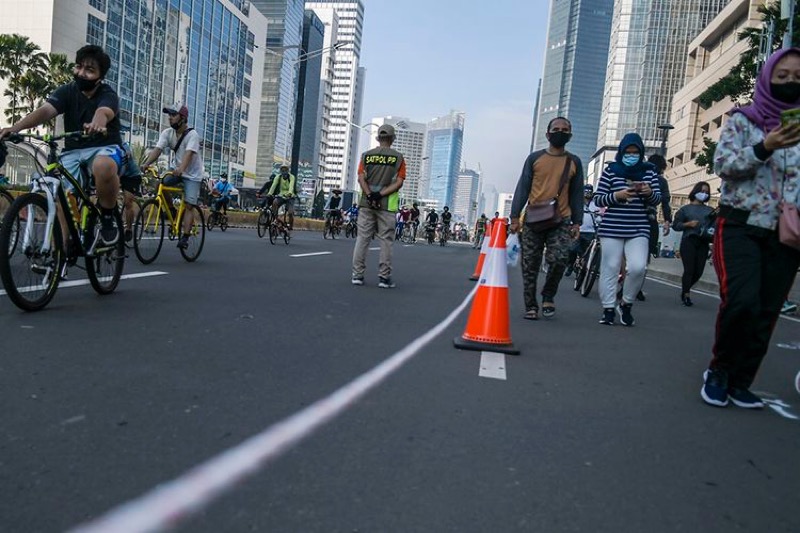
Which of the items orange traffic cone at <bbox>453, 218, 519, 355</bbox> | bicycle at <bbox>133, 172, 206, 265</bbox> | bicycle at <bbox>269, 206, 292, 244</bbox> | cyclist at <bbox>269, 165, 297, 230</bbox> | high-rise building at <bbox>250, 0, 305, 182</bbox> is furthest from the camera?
high-rise building at <bbox>250, 0, 305, 182</bbox>

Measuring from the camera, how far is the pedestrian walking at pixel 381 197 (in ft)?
27.0

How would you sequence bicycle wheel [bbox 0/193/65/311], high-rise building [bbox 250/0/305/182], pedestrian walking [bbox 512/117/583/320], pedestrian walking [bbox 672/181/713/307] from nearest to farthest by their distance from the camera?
1. bicycle wheel [bbox 0/193/65/311]
2. pedestrian walking [bbox 512/117/583/320]
3. pedestrian walking [bbox 672/181/713/307]
4. high-rise building [bbox 250/0/305/182]

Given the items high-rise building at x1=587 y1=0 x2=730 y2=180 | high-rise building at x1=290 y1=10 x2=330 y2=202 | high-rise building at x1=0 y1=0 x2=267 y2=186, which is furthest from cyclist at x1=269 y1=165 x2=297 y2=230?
high-rise building at x1=290 y1=10 x2=330 y2=202

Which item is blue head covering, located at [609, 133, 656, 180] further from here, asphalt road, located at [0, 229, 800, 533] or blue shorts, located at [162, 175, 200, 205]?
blue shorts, located at [162, 175, 200, 205]

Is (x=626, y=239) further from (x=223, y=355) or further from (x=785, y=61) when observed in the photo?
(x=223, y=355)

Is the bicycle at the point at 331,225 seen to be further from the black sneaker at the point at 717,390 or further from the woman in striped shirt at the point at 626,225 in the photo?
the black sneaker at the point at 717,390

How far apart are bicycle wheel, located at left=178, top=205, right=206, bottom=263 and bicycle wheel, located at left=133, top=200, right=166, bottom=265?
365 mm

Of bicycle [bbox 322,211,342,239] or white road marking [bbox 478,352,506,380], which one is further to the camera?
bicycle [bbox 322,211,342,239]

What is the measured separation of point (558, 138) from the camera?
6684mm

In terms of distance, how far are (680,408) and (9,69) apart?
6007 cm

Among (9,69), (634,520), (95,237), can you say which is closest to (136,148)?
(9,69)

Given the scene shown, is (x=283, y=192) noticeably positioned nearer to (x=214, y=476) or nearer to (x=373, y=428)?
(x=373, y=428)

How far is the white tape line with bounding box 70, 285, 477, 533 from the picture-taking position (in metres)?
1.80

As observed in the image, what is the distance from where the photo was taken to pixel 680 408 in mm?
3574
